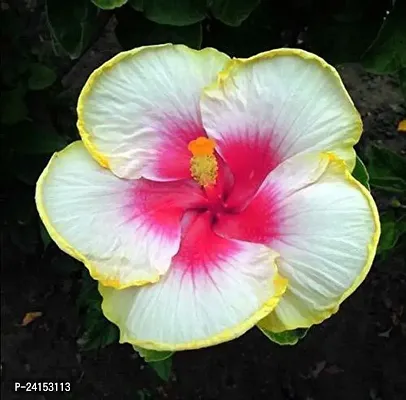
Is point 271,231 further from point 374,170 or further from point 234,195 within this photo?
point 374,170

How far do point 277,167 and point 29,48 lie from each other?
119 centimetres

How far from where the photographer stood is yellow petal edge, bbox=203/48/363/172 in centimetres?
99

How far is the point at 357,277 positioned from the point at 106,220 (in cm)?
31

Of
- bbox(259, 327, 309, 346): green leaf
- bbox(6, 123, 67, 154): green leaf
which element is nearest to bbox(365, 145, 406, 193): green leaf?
bbox(259, 327, 309, 346): green leaf

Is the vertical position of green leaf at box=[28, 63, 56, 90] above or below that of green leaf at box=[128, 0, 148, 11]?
below

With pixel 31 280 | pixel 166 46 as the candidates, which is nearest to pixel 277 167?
pixel 166 46

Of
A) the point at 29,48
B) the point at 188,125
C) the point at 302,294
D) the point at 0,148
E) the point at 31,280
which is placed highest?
the point at 188,125

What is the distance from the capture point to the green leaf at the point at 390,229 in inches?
56.2

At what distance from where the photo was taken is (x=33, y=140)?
1.90 metres

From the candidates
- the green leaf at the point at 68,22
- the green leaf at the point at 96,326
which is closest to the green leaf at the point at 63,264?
the green leaf at the point at 96,326

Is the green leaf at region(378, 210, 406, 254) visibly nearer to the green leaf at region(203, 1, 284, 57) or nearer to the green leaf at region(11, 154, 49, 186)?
the green leaf at region(203, 1, 284, 57)

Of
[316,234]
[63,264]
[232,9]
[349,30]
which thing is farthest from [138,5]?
[63,264]

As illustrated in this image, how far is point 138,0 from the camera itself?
4.78 ft

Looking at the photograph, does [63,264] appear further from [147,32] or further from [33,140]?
[147,32]
